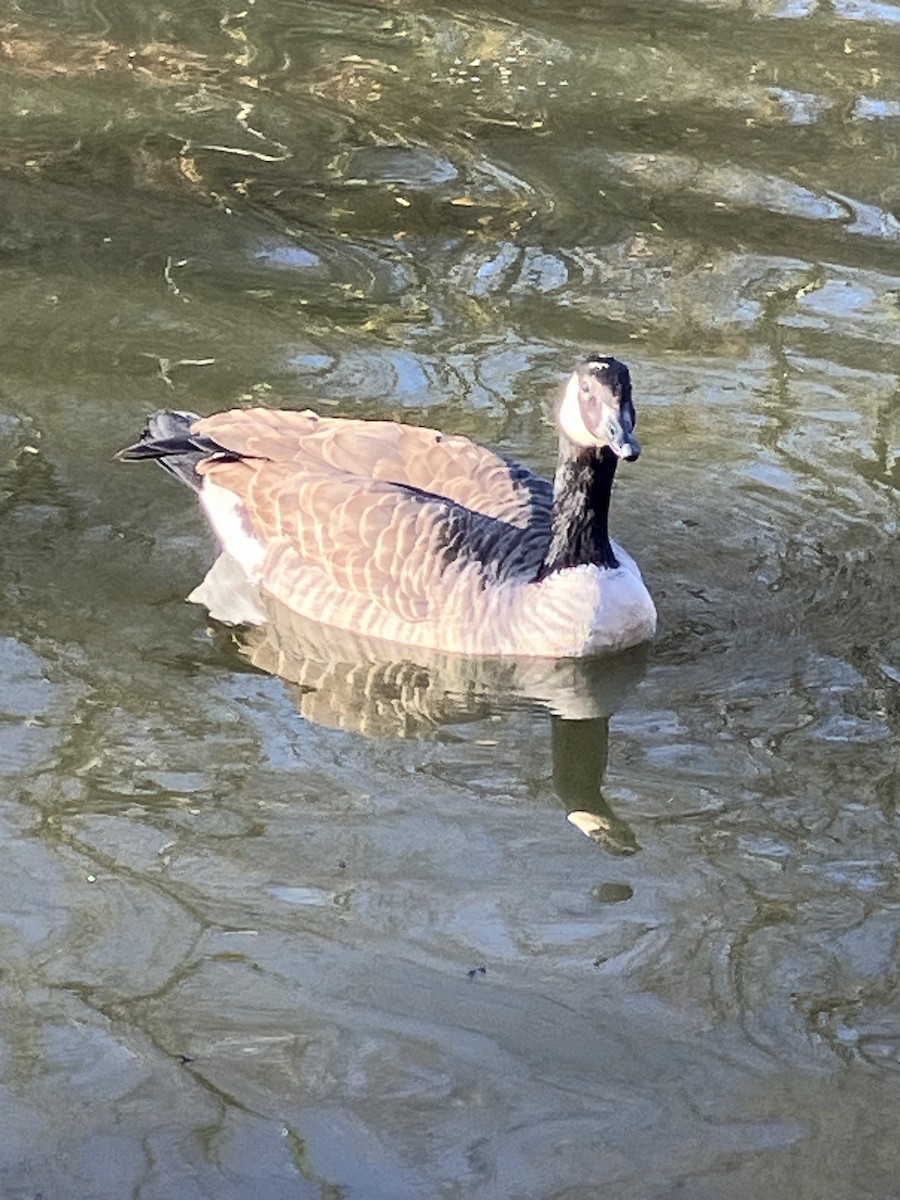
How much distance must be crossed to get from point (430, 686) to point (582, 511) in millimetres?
722

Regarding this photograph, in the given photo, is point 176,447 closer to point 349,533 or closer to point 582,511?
point 349,533

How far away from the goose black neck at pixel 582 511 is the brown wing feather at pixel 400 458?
11.0 inches

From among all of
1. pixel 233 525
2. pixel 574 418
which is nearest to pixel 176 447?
pixel 233 525

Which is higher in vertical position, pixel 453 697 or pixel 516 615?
pixel 516 615

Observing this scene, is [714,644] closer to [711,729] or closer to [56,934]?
[711,729]

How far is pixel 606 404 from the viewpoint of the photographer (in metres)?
6.27

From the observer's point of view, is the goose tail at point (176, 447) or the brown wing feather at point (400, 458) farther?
the goose tail at point (176, 447)

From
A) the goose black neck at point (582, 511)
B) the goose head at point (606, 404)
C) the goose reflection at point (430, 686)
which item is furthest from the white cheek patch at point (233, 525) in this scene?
the goose head at point (606, 404)

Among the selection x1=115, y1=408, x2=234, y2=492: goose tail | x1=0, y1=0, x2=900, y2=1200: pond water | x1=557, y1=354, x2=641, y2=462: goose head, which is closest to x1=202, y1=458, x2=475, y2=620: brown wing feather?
x1=115, y1=408, x2=234, y2=492: goose tail

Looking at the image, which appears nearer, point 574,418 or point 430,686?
point 574,418

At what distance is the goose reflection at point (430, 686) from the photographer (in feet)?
20.7

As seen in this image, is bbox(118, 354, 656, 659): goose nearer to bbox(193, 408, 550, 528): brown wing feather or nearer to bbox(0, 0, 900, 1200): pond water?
bbox(193, 408, 550, 528): brown wing feather

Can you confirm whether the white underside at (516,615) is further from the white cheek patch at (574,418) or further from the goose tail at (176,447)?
the goose tail at (176,447)

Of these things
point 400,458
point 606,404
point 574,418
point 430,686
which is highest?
point 606,404
